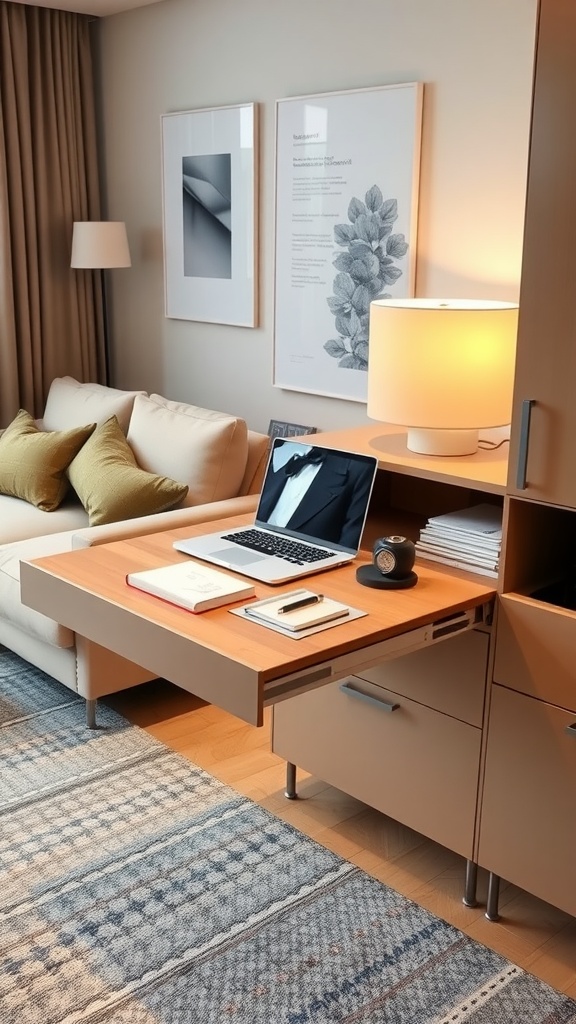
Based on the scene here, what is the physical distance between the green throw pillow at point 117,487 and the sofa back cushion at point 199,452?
7 cm

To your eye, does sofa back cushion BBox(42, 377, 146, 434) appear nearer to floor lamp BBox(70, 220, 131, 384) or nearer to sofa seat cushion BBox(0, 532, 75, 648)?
floor lamp BBox(70, 220, 131, 384)

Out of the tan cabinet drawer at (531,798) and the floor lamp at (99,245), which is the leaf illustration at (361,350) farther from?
the tan cabinet drawer at (531,798)

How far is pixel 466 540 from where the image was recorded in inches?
80.7

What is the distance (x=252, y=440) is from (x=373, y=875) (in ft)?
5.25

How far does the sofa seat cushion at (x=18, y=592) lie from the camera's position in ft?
9.30

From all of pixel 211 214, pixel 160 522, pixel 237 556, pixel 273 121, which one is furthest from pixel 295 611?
pixel 211 214

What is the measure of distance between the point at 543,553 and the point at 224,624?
734 mm

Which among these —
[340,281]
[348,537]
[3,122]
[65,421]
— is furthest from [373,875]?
[3,122]

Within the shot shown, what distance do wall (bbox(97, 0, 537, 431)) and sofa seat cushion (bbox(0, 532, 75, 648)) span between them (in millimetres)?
1040

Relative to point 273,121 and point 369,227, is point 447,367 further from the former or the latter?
point 273,121

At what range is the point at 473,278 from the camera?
9.29 feet

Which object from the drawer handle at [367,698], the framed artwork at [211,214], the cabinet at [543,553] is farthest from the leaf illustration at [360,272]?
the drawer handle at [367,698]

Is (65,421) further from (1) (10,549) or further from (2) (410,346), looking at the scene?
(2) (410,346)

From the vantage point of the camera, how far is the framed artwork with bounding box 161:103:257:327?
11.7 ft
